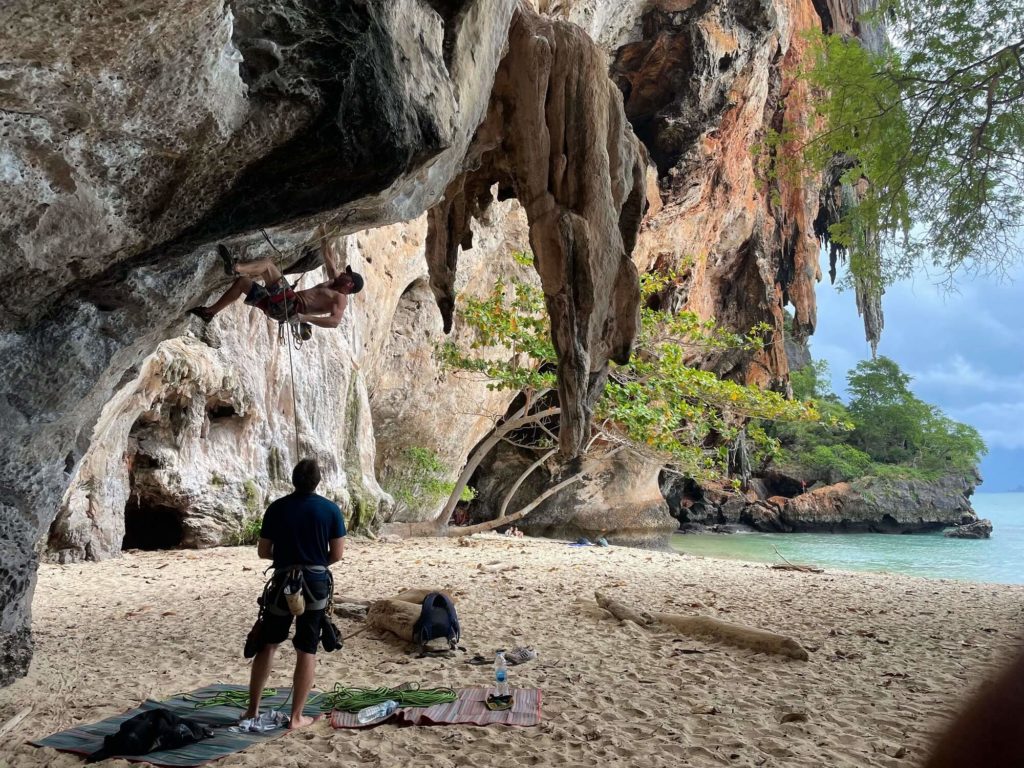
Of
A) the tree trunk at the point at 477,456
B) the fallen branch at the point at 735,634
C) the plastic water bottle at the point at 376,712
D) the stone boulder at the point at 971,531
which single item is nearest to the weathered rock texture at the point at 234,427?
the tree trunk at the point at 477,456

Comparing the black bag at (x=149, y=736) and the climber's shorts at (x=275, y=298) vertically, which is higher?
the climber's shorts at (x=275, y=298)

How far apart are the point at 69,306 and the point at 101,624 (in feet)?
10.7

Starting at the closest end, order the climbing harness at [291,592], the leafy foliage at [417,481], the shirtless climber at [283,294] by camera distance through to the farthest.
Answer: the climbing harness at [291,592]
the shirtless climber at [283,294]
the leafy foliage at [417,481]

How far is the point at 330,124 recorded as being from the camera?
365 cm

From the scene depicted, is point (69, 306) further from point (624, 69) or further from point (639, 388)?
point (624, 69)

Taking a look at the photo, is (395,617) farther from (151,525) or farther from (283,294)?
(151,525)

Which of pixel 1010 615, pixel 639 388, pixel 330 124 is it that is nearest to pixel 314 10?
pixel 330 124

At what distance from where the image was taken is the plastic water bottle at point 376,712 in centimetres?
355

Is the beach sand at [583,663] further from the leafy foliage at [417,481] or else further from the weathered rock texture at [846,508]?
the weathered rock texture at [846,508]

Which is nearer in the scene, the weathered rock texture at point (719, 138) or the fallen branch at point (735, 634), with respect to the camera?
the fallen branch at point (735, 634)

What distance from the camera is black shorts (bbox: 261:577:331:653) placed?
11.4ft

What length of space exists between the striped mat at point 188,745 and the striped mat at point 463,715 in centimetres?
29

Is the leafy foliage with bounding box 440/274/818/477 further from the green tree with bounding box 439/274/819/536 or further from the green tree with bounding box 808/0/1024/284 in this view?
the green tree with bounding box 808/0/1024/284

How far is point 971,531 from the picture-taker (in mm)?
30125
